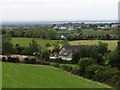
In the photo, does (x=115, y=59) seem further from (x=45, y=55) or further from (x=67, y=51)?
(x=67, y=51)

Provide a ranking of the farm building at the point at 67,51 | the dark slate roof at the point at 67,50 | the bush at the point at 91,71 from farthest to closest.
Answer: the dark slate roof at the point at 67,50 < the farm building at the point at 67,51 < the bush at the point at 91,71

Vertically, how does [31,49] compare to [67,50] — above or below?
above

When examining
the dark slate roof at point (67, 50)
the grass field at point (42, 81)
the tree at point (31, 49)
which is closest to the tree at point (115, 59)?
the grass field at point (42, 81)

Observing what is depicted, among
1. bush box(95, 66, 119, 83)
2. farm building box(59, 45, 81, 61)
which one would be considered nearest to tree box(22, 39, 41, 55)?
farm building box(59, 45, 81, 61)

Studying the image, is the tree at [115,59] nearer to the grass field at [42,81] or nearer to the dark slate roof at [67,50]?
the grass field at [42,81]

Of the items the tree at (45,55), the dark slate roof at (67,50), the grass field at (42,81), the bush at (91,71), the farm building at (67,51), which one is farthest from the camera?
the dark slate roof at (67,50)

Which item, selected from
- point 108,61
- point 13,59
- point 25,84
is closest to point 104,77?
point 25,84

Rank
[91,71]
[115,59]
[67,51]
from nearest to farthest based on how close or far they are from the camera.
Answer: [91,71] → [115,59] → [67,51]

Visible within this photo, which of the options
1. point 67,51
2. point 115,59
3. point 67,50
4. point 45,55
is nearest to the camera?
point 115,59

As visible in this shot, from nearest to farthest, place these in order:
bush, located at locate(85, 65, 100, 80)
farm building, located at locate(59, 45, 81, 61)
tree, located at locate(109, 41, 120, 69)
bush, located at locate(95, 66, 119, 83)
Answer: bush, located at locate(95, 66, 119, 83)
bush, located at locate(85, 65, 100, 80)
tree, located at locate(109, 41, 120, 69)
farm building, located at locate(59, 45, 81, 61)

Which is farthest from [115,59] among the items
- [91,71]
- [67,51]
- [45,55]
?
[67,51]

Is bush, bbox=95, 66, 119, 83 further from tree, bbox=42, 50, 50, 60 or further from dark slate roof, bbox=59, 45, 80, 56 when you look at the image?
dark slate roof, bbox=59, 45, 80, 56

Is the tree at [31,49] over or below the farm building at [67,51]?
over

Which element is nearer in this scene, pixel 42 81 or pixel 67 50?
pixel 42 81
